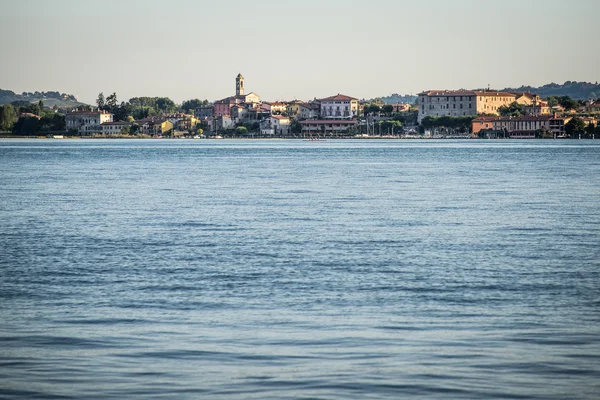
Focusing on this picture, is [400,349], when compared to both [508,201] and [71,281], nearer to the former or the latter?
[71,281]

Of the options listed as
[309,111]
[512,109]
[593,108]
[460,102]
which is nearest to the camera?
[460,102]

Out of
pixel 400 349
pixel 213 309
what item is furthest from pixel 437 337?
pixel 213 309

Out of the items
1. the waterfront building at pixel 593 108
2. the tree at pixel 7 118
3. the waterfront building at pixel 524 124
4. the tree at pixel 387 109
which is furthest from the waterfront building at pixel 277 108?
the waterfront building at pixel 593 108

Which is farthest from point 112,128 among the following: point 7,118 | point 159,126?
point 7,118

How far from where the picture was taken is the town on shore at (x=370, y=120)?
6462 inches

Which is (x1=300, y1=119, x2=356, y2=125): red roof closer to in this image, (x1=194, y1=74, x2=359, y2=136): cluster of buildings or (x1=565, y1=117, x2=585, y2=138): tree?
(x1=194, y1=74, x2=359, y2=136): cluster of buildings

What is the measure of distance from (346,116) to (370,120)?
16.2 feet

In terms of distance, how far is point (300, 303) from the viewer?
39.1ft

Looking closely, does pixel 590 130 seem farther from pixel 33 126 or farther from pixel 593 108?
pixel 33 126

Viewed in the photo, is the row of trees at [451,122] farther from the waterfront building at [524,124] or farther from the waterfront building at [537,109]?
the waterfront building at [537,109]

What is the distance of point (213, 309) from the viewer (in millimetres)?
11633

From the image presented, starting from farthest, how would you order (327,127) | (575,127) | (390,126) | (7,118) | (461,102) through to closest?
1. (7,118)
2. (390,126)
3. (327,127)
4. (461,102)
5. (575,127)

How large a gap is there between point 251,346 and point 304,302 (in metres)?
2.32

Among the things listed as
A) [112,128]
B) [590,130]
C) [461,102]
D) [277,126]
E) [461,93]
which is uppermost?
[461,93]
